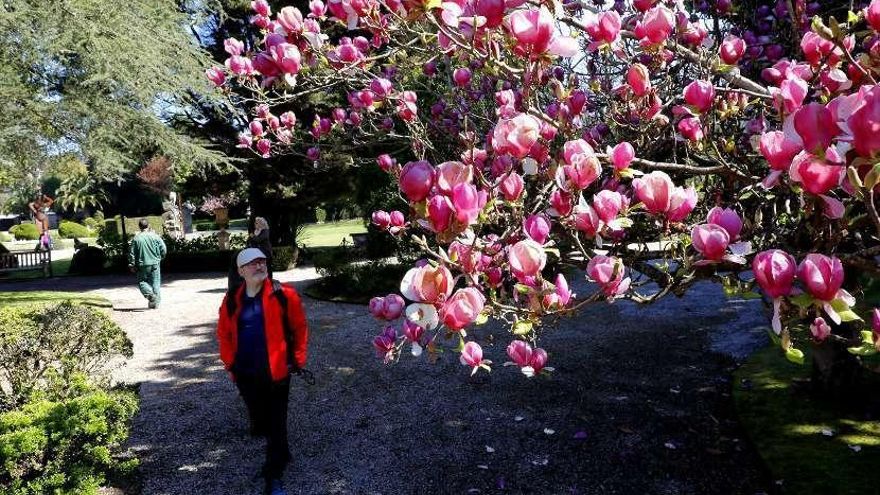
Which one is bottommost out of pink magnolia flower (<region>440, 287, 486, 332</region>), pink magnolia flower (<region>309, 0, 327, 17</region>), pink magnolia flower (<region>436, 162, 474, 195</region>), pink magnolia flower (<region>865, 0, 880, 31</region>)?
pink magnolia flower (<region>440, 287, 486, 332</region>)

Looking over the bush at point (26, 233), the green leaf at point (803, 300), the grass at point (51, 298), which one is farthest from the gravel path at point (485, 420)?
the bush at point (26, 233)

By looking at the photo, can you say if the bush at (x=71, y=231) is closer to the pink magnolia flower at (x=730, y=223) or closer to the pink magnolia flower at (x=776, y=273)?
the pink magnolia flower at (x=730, y=223)

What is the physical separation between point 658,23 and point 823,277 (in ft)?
4.40

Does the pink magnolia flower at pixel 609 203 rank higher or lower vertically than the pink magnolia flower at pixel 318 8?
lower

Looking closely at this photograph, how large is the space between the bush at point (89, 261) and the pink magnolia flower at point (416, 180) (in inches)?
852

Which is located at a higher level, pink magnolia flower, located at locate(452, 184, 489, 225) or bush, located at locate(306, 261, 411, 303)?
pink magnolia flower, located at locate(452, 184, 489, 225)

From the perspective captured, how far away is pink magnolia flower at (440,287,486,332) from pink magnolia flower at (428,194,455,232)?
21 cm

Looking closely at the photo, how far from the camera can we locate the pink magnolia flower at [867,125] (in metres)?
1.31

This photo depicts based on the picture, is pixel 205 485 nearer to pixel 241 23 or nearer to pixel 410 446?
pixel 410 446

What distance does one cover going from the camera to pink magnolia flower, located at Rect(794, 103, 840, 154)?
1.43 meters

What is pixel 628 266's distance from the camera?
9.75ft

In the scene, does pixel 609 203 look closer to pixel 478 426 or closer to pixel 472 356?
pixel 472 356

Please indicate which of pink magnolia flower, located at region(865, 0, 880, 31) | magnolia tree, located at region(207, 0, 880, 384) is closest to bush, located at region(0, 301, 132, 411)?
magnolia tree, located at region(207, 0, 880, 384)

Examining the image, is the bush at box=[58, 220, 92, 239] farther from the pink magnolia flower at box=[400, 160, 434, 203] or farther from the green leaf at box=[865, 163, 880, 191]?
the green leaf at box=[865, 163, 880, 191]
